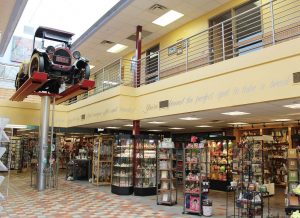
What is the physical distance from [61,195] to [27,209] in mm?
2183

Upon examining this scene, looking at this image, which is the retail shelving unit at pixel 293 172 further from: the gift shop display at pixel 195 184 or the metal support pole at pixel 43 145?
the metal support pole at pixel 43 145

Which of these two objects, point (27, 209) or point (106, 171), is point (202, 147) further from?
point (106, 171)

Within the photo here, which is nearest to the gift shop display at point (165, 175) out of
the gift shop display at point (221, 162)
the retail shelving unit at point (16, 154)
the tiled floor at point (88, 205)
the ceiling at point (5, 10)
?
the tiled floor at point (88, 205)

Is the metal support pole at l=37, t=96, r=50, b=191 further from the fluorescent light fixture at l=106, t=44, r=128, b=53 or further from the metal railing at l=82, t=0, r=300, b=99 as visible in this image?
the fluorescent light fixture at l=106, t=44, r=128, b=53

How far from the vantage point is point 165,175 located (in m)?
8.41

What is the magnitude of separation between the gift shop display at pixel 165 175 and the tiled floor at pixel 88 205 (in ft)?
0.91

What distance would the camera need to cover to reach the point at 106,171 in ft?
40.8

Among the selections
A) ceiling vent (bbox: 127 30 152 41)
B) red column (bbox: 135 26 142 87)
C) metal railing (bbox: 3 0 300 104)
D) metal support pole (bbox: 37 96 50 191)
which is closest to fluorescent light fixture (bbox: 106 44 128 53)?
metal railing (bbox: 3 0 300 104)

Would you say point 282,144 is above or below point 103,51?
below

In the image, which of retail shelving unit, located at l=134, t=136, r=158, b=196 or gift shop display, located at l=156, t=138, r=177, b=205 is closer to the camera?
gift shop display, located at l=156, t=138, r=177, b=205

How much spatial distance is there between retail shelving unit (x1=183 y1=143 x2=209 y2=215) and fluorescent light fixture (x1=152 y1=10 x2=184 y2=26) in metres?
4.96

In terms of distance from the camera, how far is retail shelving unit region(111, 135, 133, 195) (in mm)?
9938

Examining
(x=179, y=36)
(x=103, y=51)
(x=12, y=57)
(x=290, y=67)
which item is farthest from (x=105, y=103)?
(x=12, y=57)

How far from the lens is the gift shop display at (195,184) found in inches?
282
